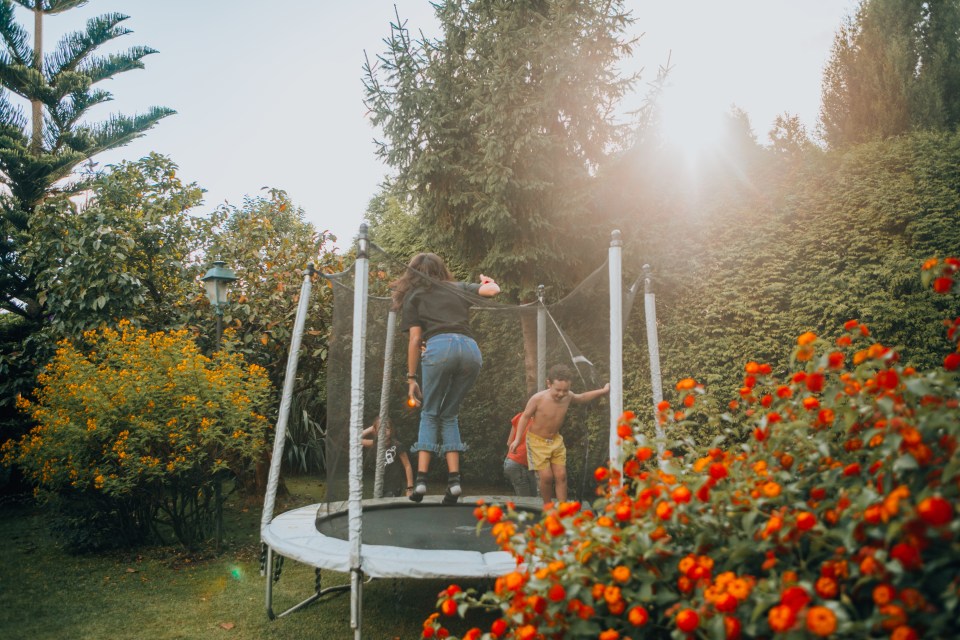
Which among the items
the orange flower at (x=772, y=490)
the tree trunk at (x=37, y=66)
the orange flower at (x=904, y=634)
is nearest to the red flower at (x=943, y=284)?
the orange flower at (x=772, y=490)

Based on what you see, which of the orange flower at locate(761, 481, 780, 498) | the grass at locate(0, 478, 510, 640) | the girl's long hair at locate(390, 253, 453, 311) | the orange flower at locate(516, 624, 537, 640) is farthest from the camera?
the girl's long hair at locate(390, 253, 453, 311)

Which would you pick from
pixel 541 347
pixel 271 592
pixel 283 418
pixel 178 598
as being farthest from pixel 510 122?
pixel 178 598

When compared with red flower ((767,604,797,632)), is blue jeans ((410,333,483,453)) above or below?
above

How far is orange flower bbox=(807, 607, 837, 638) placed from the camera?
2.55ft

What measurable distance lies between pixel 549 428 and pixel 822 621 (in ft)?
8.13

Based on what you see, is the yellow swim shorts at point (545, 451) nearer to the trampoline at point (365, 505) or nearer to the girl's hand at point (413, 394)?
the trampoline at point (365, 505)

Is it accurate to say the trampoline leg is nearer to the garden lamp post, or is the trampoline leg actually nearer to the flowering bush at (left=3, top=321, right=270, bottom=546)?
the flowering bush at (left=3, top=321, right=270, bottom=546)

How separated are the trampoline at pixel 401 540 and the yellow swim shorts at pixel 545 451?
1.08 feet

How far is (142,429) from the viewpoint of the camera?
11.8ft

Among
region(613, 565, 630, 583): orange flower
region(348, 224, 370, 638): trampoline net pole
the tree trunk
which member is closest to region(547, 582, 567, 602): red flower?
region(613, 565, 630, 583): orange flower

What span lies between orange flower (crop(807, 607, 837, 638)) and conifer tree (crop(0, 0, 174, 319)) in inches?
307

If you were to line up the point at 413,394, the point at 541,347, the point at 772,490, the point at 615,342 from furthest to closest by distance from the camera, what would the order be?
the point at 541,347, the point at 413,394, the point at 615,342, the point at 772,490

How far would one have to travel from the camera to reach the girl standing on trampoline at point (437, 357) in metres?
2.96

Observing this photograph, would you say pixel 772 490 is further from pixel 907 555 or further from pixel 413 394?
pixel 413 394
